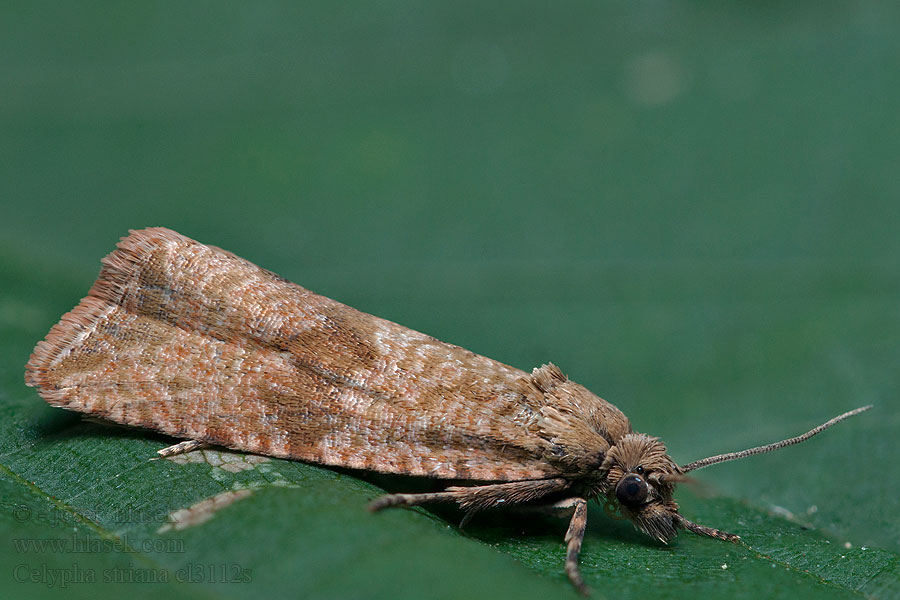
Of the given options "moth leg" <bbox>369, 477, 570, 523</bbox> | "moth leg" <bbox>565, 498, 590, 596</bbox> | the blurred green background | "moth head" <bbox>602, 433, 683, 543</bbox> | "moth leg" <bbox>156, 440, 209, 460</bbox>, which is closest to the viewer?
"moth leg" <bbox>565, 498, 590, 596</bbox>

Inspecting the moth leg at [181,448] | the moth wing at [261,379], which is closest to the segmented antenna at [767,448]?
the moth wing at [261,379]

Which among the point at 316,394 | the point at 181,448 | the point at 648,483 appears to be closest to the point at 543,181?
the point at 648,483

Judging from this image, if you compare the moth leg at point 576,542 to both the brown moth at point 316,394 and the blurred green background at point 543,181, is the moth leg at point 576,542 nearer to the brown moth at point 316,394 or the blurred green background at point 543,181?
the brown moth at point 316,394

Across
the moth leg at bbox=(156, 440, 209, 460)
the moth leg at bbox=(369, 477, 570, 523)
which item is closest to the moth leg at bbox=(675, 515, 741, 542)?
the moth leg at bbox=(369, 477, 570, 523)

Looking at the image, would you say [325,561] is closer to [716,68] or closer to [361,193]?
[361,193]

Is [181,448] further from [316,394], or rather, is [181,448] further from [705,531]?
[705,531]

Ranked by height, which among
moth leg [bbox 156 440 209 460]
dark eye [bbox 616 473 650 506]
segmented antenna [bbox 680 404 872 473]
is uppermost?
segmented antenna [bbox 680 404 872 473]

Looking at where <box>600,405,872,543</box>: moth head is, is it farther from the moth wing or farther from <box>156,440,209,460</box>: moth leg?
<box>156,440,209,460</box>: moth leg

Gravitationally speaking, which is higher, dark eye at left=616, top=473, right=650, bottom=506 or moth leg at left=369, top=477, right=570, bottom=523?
dark eye at left=616, top=473, right=650, bottom=506
